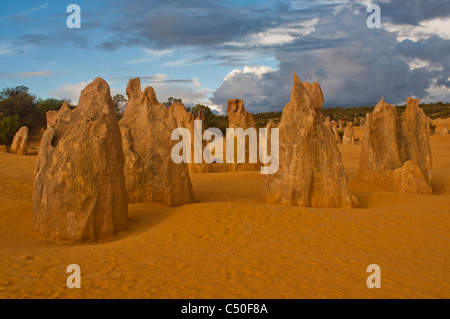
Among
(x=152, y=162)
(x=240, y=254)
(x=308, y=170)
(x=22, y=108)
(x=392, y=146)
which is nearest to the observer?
(x=240, y=254)

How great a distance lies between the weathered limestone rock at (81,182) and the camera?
607cm

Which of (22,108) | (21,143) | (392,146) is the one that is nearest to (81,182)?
(392,146)

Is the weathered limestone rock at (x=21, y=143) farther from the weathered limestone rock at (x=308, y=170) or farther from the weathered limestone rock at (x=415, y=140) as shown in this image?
the weathered limestone rock at (x=415, y=140)

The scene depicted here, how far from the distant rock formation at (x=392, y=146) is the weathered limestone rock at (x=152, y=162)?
620cm

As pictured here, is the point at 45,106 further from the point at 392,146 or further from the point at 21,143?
the point at 392,146

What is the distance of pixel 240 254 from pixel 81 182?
2.90m

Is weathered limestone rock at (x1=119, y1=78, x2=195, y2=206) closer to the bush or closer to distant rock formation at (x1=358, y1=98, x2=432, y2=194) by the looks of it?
distant rock formation at (x1=358, y1=98, x2=432, y2=194)

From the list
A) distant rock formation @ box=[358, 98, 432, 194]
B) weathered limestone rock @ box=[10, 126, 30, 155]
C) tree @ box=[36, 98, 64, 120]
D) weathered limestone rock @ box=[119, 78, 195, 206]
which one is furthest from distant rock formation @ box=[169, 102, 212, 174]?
tree @ box=[36, 98, 64, 120]

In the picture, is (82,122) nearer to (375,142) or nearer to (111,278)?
(111,278)

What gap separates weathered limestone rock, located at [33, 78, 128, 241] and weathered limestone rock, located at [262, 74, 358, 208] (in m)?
3.87

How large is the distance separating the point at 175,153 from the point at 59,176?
3.43 meters

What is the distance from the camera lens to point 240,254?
5215mm

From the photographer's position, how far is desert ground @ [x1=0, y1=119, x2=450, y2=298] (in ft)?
13.2
